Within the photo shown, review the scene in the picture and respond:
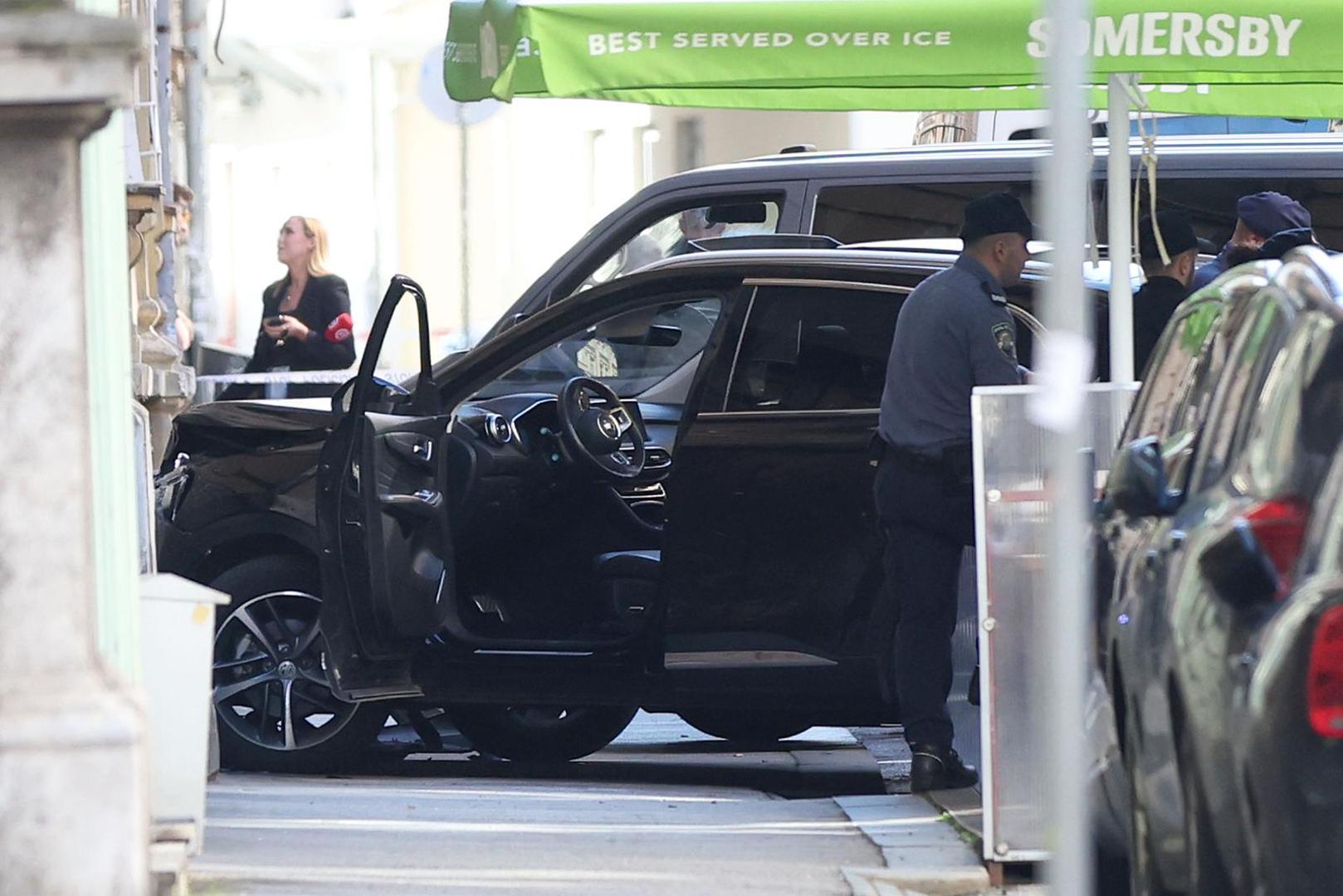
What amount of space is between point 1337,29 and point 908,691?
2.43 metres

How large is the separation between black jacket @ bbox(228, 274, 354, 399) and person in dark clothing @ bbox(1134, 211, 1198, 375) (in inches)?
212

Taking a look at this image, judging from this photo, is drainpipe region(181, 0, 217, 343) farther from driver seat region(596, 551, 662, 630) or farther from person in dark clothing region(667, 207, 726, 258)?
driver seat region(596, 551, 662, 630)

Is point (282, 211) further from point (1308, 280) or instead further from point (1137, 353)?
point (1308, 280)

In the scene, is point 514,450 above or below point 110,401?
below

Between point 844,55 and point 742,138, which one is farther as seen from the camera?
point 742,138

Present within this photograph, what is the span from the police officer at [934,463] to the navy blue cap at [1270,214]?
193cm

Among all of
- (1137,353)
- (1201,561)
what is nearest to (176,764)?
(1201,561)

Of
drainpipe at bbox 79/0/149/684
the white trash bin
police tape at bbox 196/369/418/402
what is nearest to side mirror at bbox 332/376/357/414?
the white trash bin

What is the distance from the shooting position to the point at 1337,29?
290 inches

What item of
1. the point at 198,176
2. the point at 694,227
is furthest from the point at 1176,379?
the point at 198,176

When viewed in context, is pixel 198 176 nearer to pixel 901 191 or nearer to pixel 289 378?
→ pixel 289 378

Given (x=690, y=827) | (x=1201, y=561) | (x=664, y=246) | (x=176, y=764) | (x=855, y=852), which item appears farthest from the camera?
(x=664, y=246)

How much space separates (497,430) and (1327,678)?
454 centimetres

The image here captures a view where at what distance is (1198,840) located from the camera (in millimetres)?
4426
